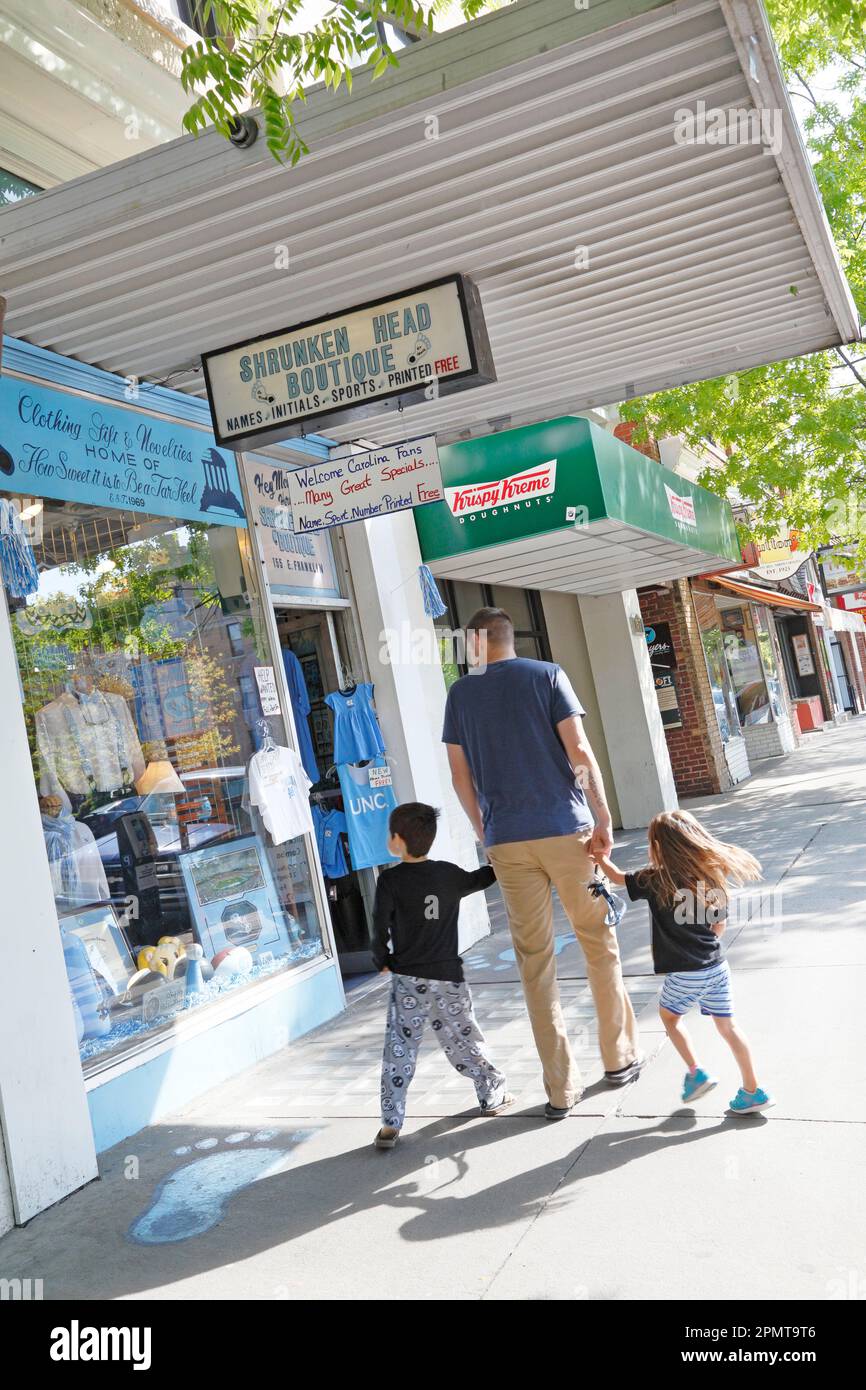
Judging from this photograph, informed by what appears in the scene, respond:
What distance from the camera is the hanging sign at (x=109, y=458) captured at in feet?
17.3

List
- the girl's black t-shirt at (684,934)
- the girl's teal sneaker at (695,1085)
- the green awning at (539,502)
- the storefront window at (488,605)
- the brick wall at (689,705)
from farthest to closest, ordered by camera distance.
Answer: the brick wall at (689,705)
the storefront window at (488,605)
the green awning at (539,502)
the girl's teal sneaker at (695,1085)
the girl's black t-shirt at (684,934)

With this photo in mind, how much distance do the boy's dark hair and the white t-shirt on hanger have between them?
2447 millimetres

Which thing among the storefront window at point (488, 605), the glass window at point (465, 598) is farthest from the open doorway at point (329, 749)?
the glass window at point (465, 598)

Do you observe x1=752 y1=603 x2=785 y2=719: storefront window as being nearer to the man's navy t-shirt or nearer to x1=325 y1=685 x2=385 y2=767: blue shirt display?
x1=325 y1=685 x2=385 y2=767: blue shirt display

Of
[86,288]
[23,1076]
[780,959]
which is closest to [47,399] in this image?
[86,288]

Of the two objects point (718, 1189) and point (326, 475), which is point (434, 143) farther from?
point (718, 1189)

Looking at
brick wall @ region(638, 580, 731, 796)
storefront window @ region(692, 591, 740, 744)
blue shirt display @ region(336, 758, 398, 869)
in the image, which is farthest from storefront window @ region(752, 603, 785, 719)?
blue shirt display @ region(336, 758, 398, 869)

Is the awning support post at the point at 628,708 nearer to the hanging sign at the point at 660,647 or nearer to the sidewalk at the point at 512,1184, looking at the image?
the hanging sign at the point at 660,647

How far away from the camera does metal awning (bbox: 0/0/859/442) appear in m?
4.08

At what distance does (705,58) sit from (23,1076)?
4726 millimetres

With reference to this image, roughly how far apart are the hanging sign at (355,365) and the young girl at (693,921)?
2.47 metres

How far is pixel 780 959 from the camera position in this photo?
6094 millimetres

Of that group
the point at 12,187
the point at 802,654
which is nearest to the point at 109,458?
the point at 12,187

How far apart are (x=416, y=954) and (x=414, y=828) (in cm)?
50
